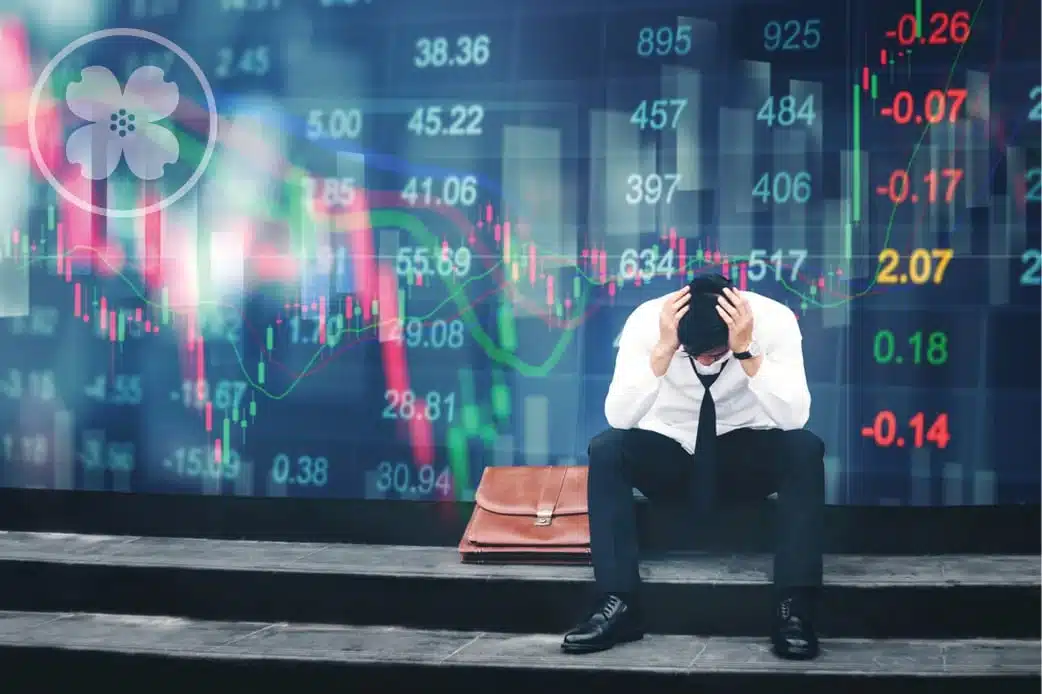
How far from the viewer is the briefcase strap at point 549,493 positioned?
4.39 metres

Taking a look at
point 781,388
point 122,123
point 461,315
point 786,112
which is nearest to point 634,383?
point 781,388

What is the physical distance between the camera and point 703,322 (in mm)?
4027

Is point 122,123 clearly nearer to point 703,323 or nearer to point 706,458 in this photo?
point 703,323

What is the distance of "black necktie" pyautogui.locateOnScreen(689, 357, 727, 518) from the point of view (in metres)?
4.07

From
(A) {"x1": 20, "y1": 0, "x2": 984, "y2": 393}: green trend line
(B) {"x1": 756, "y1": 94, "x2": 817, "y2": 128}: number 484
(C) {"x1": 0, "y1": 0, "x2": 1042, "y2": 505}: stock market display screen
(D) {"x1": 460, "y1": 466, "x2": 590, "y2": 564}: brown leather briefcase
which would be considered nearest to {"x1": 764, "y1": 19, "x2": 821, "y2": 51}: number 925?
(C) {"x1": 0, "y1": 0, "x2": 1042, "y2": 505}: stock market display screen

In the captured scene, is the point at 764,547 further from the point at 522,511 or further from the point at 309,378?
the point at 309,378

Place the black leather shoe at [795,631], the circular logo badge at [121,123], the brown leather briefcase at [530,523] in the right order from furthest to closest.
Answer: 1. the circular logo badge at [121,123]
2. the brown leather briefcase at [530,523]
3. the black leather shoe at [795,631]

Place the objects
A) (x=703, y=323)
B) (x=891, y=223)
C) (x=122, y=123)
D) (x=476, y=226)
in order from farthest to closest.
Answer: (x=122, y=123)
(x=476, y=226)
(x=891, y=223)
(x=703, y=323)

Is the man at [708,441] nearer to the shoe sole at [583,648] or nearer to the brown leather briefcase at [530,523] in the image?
the shoe sole at [583,648]

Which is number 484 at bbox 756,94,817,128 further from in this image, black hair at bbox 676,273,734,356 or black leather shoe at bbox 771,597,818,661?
black leather shoe at bbox 771,597,818,661

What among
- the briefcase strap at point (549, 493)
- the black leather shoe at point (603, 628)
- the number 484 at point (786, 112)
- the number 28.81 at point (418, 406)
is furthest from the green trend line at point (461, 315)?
the black leather shoe at point (603, 628)

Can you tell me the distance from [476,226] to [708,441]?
137 cm

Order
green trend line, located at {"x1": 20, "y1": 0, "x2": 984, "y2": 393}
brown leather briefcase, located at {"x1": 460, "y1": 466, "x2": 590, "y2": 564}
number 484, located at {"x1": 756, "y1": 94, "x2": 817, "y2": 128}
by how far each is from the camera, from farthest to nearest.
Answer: green trend line, located at {"x1": 20, "y1": 0, "x2": 984, "y2": 393}, number 484, located at {"x1": 756, "y1": 94, "x2": 817, "y2": 128}, brown leather briefcase, located at {"x1": 460, "y1": 466, "x2": 590, "y2": 564}

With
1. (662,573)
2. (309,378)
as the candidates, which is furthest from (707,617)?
(309,378)
